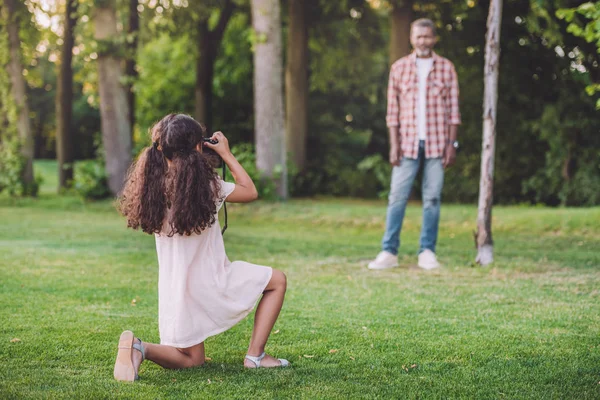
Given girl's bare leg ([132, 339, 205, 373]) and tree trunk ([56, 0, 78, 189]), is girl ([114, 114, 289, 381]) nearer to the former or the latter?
girl's bare leg ([132, 339, 205, 373])

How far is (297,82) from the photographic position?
19.5 meters

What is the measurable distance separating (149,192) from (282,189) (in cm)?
1115

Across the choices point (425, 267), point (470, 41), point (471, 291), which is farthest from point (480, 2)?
point (471, 291)

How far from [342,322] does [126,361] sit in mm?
1920

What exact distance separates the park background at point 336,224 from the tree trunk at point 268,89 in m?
0.10

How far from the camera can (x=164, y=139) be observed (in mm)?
4168

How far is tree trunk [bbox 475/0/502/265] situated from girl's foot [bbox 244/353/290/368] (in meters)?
4.08

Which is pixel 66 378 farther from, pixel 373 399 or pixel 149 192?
pixel 373 399

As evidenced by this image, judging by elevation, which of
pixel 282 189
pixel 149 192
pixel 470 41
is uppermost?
pixel 470 41

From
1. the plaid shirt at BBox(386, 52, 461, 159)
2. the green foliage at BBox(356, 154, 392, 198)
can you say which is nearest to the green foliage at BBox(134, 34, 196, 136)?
the green foliage at BBox(356, 154, 392, 198)

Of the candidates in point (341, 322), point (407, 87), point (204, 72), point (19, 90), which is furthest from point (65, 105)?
point (341, 322)

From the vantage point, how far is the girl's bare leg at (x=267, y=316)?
4320 mm

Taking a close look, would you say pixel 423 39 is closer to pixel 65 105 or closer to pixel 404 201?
pixel 404 201

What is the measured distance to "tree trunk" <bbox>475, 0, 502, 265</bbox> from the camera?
788 centimetres
